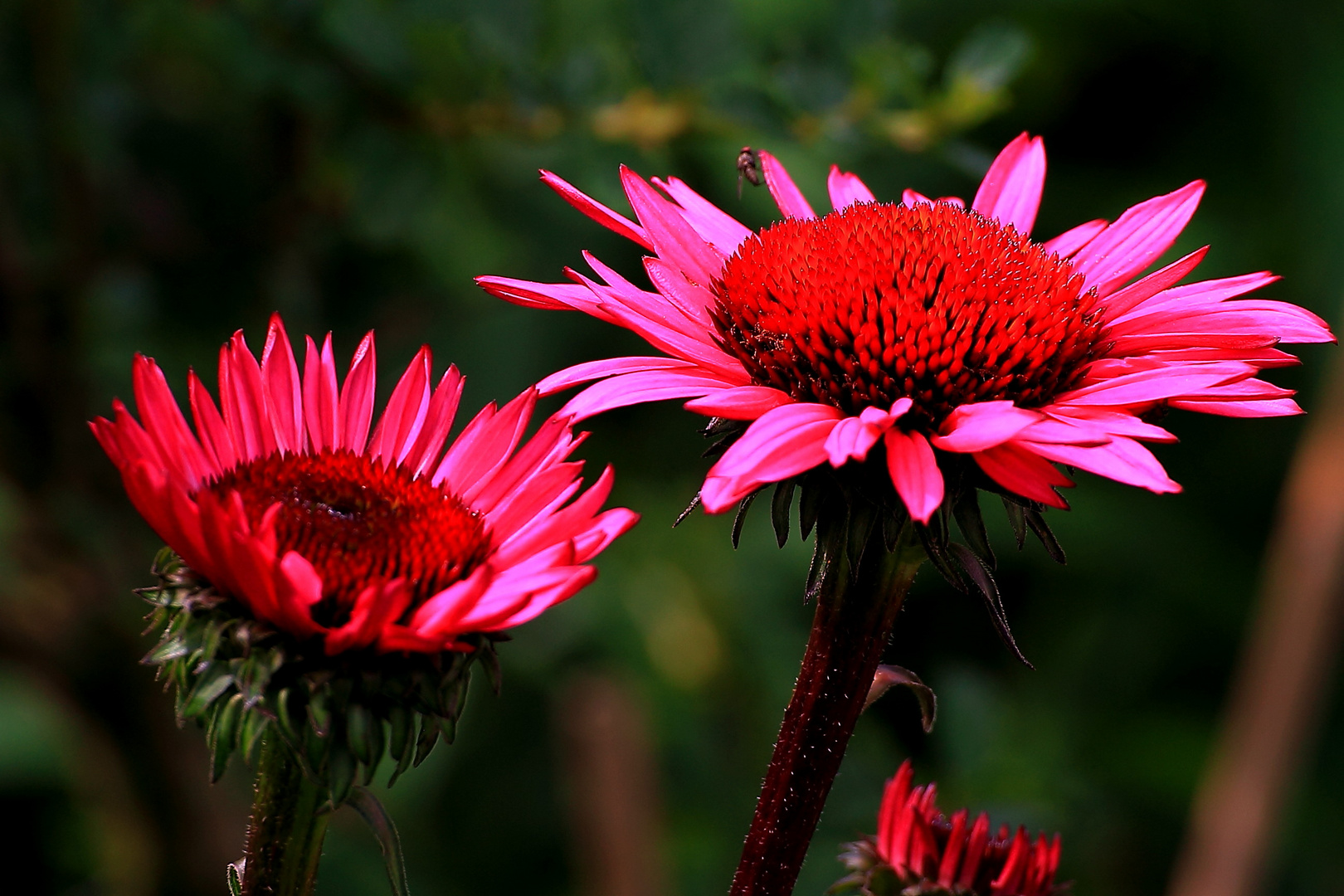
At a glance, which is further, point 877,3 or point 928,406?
point 877,3

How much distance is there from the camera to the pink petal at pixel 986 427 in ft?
1.65

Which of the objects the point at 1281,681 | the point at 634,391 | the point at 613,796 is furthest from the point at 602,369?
the point at 1281,681

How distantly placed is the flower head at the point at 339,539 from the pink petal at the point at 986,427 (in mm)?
133

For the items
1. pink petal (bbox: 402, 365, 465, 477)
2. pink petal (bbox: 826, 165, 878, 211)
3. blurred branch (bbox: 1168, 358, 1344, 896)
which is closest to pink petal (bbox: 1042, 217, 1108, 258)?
pink petal (bbox: 826, 165, 878, 211)

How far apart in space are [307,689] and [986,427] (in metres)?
0.28

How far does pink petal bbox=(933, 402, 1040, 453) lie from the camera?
0.50 m

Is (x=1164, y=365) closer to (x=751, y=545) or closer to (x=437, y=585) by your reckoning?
(x=437, y=585)

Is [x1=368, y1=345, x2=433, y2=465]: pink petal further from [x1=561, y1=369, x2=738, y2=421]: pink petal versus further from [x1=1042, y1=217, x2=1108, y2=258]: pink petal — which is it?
[x1=1042, y1=217, x2=1108, y2=258]: pink petal

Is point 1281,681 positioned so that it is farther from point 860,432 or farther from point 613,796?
point 860,432

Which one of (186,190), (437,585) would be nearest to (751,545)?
(186,190)

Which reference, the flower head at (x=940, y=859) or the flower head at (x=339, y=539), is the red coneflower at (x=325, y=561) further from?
the flower head at (x=940, y=859)

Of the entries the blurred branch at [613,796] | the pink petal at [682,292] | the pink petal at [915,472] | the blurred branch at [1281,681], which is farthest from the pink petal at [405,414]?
the blurred branch at [1281,681]

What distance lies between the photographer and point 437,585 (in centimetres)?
55

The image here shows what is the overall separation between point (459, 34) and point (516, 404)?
72 cm
